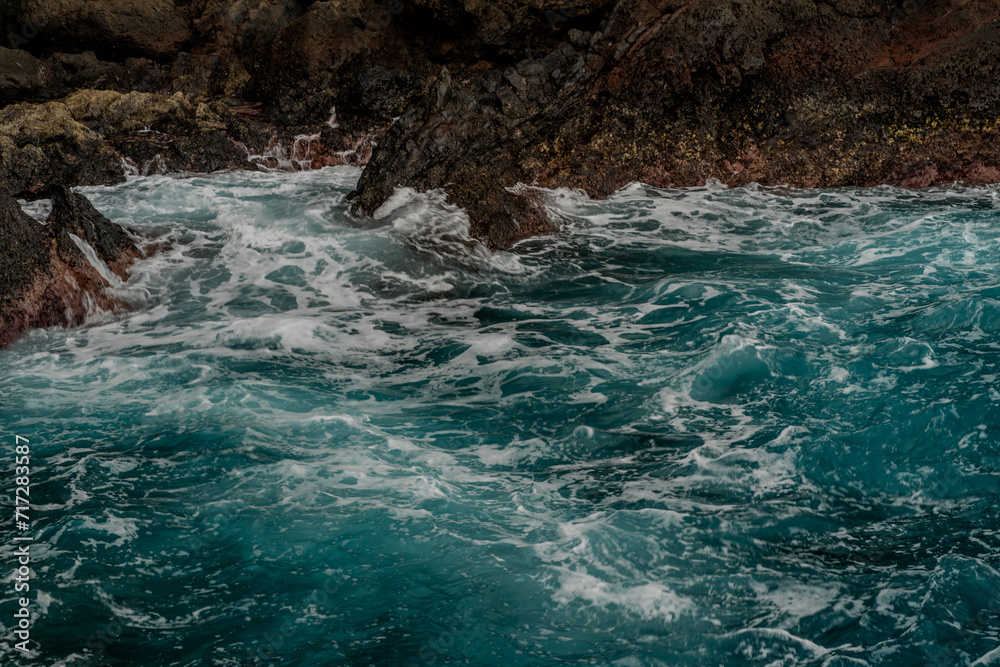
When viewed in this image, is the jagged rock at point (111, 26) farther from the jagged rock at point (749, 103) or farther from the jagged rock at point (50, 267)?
the jagged rock at point (50, 267)

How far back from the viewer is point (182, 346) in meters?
6.22

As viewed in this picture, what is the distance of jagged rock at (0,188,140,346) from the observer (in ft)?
20.7

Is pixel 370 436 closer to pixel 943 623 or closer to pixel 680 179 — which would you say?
pixel 943 623

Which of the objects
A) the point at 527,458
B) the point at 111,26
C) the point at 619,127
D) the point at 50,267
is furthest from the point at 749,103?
the point at 111,26

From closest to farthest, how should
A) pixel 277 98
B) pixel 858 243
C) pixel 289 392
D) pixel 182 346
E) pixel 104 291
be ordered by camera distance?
pixel 289 392
pixel 182 346
pixel 104 291
pixel 858 243
pixel 277 98

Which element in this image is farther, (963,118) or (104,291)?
(963,118)

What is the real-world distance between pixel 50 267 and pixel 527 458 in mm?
4710

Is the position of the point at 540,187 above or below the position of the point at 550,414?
above

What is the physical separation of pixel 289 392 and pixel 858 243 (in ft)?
18.9

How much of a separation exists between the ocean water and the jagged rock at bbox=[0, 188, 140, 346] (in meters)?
0.21

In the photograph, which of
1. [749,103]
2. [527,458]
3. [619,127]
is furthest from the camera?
[749,103]

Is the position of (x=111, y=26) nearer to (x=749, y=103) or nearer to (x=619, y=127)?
(x=619, y=127)

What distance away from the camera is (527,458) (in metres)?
4.54

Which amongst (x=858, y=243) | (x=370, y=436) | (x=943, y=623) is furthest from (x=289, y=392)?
(x=858, y=243)
